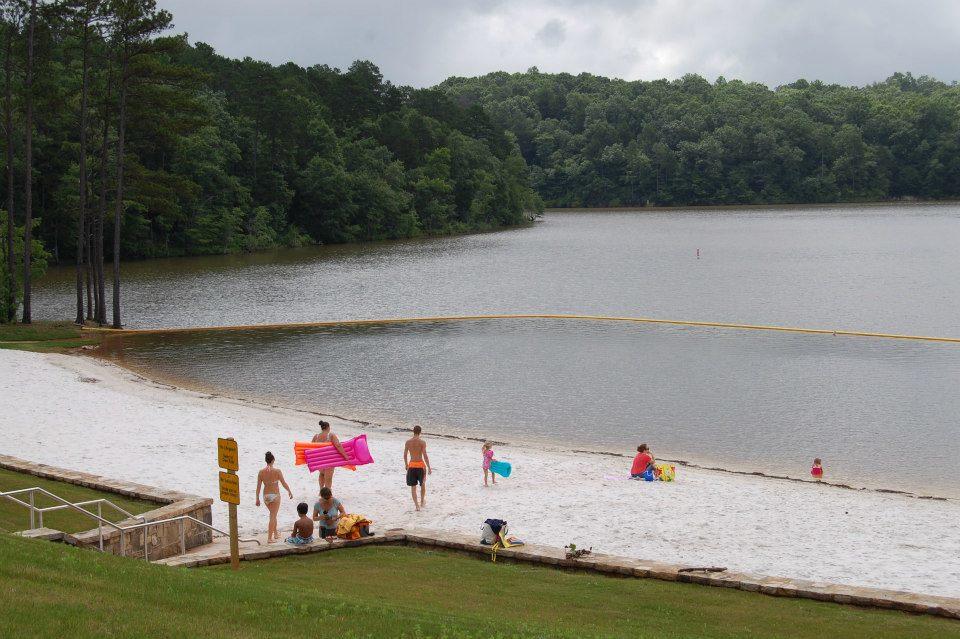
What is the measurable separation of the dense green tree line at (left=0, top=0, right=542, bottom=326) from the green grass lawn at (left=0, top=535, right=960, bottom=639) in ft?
108

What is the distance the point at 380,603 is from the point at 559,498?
847 cm

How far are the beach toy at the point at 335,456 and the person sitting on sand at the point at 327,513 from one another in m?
2.52

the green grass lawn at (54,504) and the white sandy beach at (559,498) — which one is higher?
the green grass lawn at (54,504)

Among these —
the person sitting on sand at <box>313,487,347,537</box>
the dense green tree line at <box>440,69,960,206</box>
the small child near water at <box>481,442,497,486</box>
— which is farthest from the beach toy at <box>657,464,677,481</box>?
the dense green tree line at <box>440,69,960,206</box>

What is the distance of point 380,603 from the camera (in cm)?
1204

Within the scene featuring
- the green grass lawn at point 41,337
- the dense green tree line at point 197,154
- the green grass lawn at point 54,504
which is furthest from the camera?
the dense green tree line at point 197,154

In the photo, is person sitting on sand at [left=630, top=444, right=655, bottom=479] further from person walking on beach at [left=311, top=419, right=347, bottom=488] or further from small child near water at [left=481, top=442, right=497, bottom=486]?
person walking on beach at [left=311, top=419, right=347, bottom=488]

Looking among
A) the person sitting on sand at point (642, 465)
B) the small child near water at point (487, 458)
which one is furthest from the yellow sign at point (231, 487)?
the person sitting on sand at point (642, 465)

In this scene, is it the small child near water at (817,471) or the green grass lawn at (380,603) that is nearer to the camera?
the green grass lawn at (380,603)

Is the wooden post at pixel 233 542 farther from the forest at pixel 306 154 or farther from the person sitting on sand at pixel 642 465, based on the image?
the forest at pixel 306 154

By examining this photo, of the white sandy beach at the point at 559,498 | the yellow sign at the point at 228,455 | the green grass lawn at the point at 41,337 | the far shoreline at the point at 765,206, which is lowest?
the white sandy beach at the point at 559,498

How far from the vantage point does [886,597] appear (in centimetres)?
1358

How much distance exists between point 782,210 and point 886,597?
15862cm

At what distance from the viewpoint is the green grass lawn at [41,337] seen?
37812 millimetres
